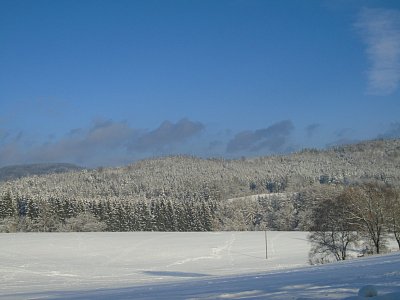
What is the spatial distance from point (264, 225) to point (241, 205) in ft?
43.8

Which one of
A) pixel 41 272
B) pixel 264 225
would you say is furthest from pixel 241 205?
pixel 41 272

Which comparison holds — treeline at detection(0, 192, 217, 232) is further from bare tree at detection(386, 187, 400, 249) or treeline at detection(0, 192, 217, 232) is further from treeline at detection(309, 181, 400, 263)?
bare tree at detection(386, 187, 400, 249)

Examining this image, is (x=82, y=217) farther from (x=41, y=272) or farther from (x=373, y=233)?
(x=373, y=233)

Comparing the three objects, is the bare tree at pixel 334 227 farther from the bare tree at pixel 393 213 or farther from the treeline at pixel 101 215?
the treeline at pixel 101 215

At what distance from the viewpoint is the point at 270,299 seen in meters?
9.39

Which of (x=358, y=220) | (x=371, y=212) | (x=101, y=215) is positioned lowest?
(x=358, y=220)

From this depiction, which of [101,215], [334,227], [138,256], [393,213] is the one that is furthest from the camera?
[101,215]

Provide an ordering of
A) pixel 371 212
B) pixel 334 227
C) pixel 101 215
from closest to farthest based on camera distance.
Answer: pixel 371 212
pixel 334 227
pixel 101 215

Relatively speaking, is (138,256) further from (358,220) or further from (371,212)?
(371,212)

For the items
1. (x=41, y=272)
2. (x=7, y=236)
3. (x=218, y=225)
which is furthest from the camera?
(x=218, y=225)

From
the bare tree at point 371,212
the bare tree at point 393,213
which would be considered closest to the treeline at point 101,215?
the bare tree at point 371,212

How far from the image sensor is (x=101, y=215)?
364 feet

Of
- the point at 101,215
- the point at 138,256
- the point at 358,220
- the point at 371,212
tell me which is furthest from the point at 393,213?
the point at 101,215

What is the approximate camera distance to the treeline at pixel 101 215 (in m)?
105
